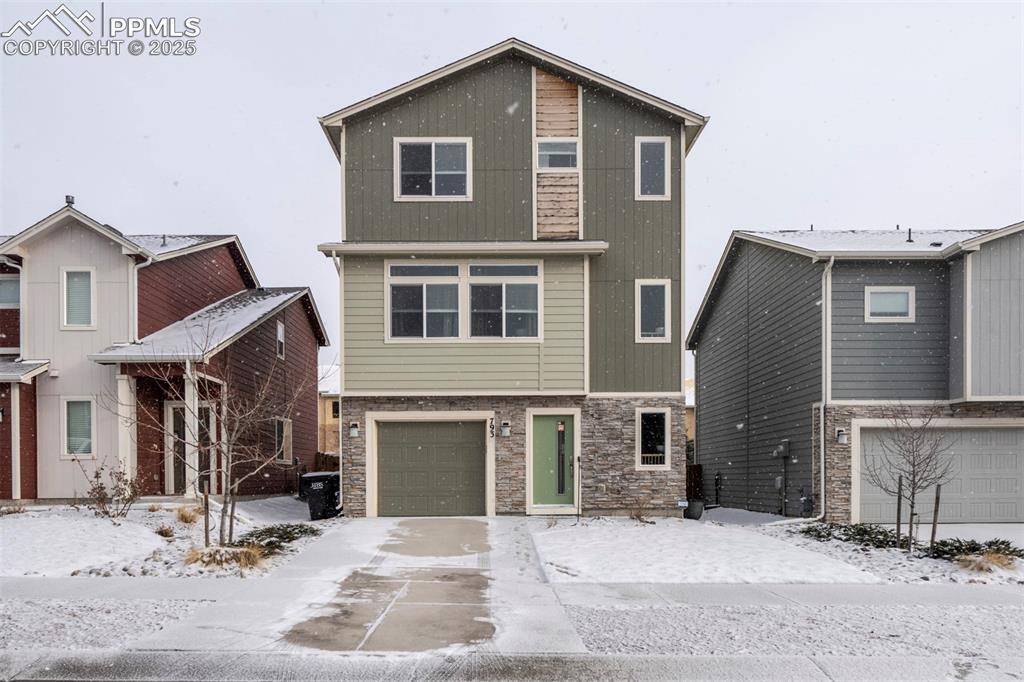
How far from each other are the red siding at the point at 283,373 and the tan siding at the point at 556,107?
24.5 feet

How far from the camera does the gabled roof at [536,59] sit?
16.0 metres

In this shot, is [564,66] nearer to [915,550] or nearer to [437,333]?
[437,333]

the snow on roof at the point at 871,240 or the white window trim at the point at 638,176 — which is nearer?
the snow on roof at the point at 871,240

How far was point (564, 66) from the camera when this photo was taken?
16.1m

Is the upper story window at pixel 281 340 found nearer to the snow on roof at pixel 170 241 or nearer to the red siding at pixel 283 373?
A: the red siding at pixel 283 373

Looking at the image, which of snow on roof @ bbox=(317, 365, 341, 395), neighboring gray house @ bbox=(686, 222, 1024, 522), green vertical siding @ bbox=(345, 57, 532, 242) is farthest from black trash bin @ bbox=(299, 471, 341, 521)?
snow on roof @ bbox=(317, 365, 341, 395)

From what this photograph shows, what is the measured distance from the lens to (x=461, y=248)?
15562 mm

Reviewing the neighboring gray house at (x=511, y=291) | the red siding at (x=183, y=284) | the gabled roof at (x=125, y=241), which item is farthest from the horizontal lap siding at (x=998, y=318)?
the red siding at (x=183, y=284)

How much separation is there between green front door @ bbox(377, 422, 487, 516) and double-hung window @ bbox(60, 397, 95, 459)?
5.85 m

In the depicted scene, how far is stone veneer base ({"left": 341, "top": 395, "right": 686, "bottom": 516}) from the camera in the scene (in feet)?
51.5

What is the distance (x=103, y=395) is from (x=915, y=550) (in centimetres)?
1497

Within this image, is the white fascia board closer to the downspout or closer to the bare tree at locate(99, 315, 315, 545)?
the bare tree at locate(99, 315, 315, 545)

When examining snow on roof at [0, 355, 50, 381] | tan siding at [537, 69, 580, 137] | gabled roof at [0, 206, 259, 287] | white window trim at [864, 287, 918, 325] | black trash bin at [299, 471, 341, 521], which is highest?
tan siding at [537, 69, 580, 137]

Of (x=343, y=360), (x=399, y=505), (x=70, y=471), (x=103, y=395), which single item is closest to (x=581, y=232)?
(x=343, y=360)
